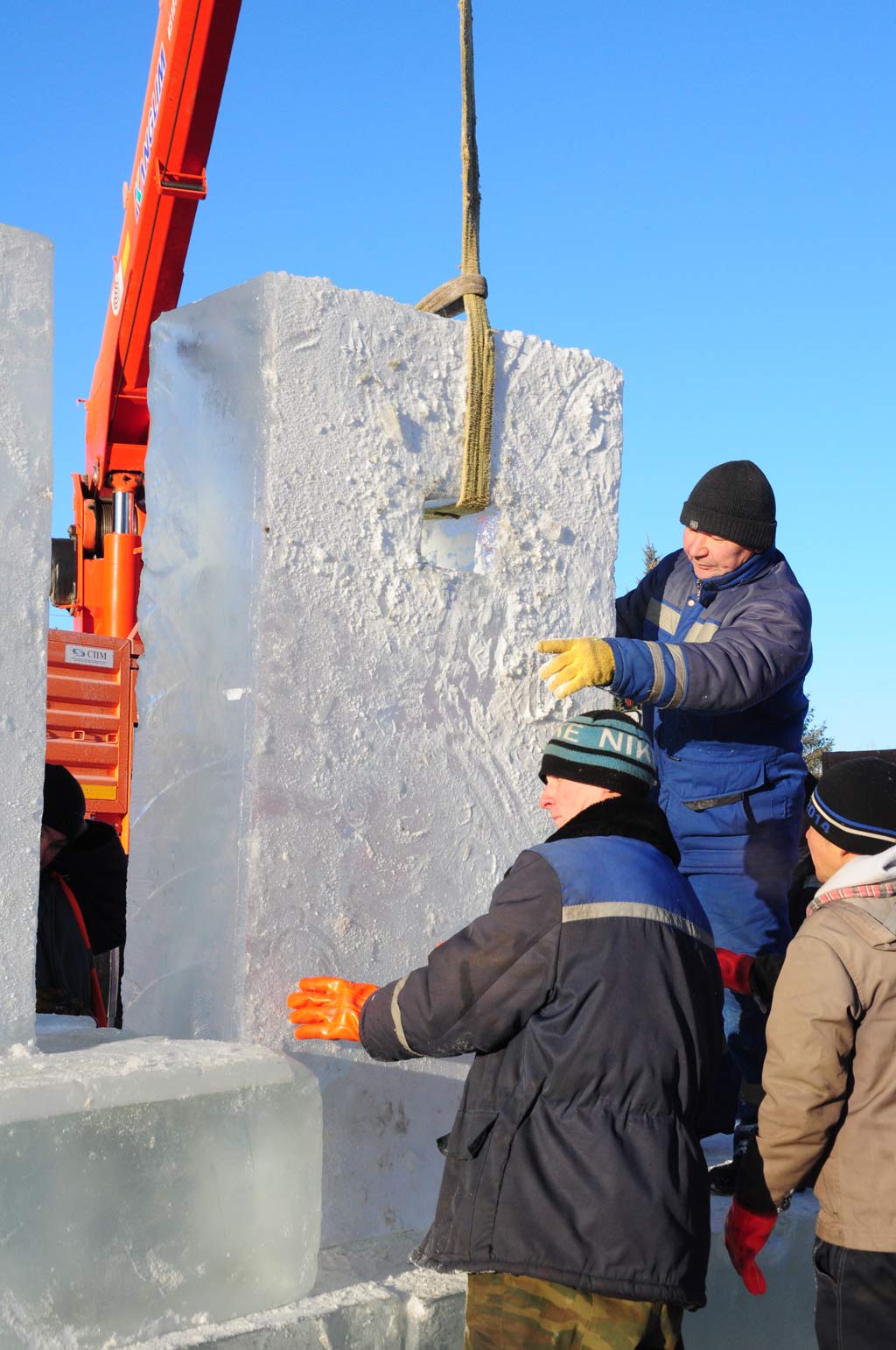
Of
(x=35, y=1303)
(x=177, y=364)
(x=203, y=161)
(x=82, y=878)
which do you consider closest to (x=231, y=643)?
(x=177, y=364)

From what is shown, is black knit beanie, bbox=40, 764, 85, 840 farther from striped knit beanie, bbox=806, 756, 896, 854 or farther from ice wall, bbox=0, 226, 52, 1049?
striped knit beanie, bbox=806, 756, 896, 854

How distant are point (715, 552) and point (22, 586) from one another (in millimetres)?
1376

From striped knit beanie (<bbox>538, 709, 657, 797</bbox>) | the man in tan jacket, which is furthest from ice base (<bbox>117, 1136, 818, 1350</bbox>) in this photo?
striped knit beanie (<bbox>538, 709, 657, 797</bbox>)

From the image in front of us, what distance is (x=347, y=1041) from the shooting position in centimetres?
215

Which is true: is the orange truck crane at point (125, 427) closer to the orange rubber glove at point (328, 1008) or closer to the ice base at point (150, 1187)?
the orange rubber glove at point (328, 1008)

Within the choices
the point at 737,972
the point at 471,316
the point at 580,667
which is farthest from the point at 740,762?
the point at 471,316

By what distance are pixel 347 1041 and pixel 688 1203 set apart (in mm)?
628

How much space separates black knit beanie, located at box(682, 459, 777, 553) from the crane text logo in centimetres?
558

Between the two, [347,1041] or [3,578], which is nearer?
[3,578]

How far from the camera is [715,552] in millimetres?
2637

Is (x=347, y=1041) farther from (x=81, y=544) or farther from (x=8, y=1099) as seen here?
(x=81, y=544)

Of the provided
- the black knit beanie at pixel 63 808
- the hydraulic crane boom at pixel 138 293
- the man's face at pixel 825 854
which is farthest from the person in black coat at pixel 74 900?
the hydraulic crane boom at pixel 138 293

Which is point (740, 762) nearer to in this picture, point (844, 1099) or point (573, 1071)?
point (844, 1099)

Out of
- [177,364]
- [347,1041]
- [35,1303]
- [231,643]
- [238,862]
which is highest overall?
[177,364]
